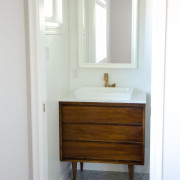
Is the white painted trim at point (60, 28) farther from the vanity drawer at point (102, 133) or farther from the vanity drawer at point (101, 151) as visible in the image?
the vanity drawer at point (101, 151)

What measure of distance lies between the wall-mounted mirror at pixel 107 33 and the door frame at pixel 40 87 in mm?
1363

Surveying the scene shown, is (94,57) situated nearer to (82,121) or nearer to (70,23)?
(70,23)

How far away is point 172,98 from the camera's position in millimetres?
1849

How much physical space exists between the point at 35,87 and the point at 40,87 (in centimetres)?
4

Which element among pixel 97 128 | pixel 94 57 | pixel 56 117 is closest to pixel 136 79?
pixel 94 57

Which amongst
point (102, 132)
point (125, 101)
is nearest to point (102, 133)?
point (102, 132)

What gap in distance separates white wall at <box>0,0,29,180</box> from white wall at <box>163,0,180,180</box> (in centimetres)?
92

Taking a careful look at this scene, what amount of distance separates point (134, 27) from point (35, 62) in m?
1.55

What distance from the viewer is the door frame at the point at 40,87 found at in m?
1.82

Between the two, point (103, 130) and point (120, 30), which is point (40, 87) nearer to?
point (103, 130)

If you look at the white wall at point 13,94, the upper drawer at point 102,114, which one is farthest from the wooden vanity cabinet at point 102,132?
the white wall at point 13,94

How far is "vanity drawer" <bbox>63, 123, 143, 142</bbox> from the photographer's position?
2.93 meters

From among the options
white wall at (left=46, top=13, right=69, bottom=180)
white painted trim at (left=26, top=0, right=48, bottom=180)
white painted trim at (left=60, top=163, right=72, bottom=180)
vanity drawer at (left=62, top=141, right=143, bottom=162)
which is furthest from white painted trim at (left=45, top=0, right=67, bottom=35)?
white painted trim at (left=60, top=163, right=72, bottom=180)

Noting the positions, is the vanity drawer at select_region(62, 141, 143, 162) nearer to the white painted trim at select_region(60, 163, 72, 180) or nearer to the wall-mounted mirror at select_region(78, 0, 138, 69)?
the white painted trim at select_region(60, 163, 72, 180)
